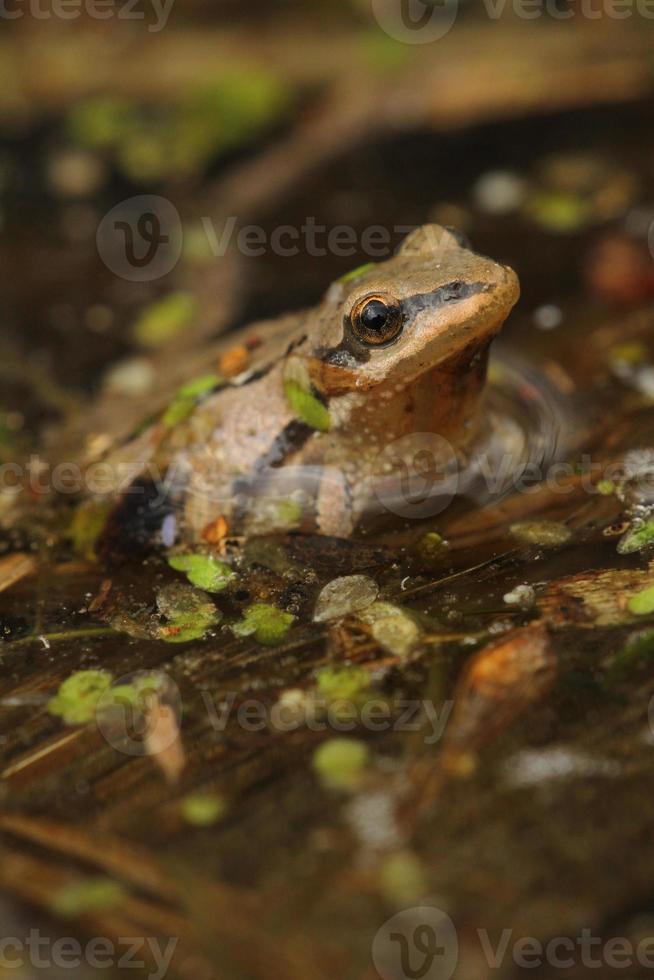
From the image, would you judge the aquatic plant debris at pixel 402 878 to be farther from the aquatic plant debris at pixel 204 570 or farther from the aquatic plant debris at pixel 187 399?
the aquatic plant debris at pixel 187 399

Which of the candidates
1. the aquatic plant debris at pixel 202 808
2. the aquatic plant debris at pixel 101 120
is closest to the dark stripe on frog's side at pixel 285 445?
the aquatic plant debris at pixel 202 808

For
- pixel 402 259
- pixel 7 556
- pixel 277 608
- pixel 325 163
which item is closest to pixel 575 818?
pixel 277 608

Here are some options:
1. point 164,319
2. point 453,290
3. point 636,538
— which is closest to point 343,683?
point 636,538

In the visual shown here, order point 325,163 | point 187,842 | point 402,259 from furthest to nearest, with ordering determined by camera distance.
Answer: point 325,163 → point 402,259 → point 187,842

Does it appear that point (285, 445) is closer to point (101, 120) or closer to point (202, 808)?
point (202, 808)

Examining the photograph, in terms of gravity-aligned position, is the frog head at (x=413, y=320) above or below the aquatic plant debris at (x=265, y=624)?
above

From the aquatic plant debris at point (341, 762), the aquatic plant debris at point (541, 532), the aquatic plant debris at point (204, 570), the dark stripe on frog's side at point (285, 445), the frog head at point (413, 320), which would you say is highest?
the frog head at point (413, 320)

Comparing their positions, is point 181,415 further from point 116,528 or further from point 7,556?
point 7,556
